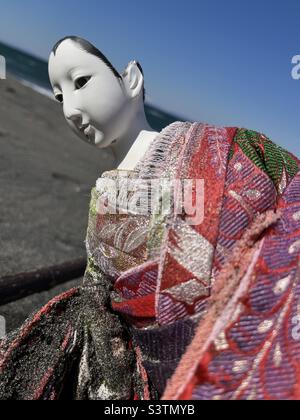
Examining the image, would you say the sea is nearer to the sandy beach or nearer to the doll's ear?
the sandy beach

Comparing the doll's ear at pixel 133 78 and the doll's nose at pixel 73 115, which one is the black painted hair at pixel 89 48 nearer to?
the doll's ear at pixel 133 78

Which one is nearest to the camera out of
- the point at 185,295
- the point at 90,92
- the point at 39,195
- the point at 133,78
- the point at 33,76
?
the point at 185,295

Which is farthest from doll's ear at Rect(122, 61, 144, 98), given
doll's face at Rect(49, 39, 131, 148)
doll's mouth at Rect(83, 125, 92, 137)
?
doll's mouth at Rect(83, 125, 92, 137)

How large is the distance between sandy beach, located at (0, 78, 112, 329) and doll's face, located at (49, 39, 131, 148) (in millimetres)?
1216

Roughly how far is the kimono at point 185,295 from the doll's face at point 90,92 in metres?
0.17

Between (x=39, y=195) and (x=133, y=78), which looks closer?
(x=133, y=78)

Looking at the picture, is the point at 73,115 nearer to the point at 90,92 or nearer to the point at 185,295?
the point at 90,92

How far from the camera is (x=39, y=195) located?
4.11 m

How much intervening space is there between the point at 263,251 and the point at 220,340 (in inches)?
8.7

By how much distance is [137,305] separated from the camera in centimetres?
117

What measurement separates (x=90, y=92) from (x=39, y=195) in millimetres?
2922

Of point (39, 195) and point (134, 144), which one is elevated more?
point (134, 144)

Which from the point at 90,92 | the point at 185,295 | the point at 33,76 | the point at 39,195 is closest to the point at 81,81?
the point at 90,92

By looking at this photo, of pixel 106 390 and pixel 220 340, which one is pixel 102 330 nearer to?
pixel 106 390
